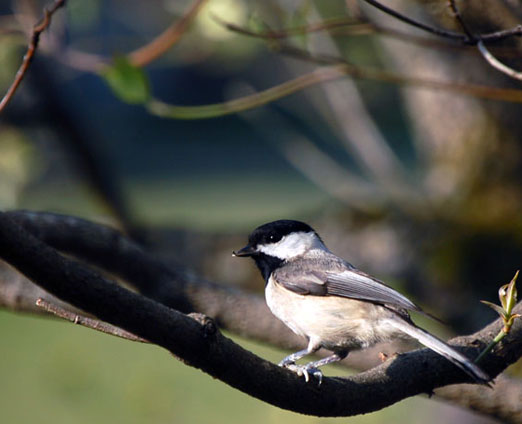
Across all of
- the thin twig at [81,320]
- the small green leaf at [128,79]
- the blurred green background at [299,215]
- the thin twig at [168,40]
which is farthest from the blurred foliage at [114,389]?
the thin twig at [81,320]

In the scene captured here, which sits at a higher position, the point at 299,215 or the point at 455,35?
the point at 299,215

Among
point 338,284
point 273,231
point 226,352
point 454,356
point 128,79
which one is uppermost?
point 128,79

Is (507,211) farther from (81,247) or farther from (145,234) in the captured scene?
(81,247)

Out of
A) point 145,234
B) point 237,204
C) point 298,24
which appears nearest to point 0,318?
point 237,204

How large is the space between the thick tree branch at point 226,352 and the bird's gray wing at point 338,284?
0.20m

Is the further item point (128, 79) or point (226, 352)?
point (128, 79)

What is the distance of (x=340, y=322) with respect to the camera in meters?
1.88

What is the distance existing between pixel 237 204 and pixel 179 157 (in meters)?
3.25

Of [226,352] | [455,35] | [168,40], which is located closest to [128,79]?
[168,40]

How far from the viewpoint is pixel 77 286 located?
3.68ft

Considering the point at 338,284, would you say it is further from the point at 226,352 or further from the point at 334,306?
the point at 226,352

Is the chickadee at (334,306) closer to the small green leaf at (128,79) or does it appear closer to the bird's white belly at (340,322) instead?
the bird's white belly at (340,322)

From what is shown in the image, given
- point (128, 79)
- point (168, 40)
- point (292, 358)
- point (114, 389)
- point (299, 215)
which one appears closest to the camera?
point (292, 358)

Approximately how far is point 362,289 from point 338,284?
91mm
